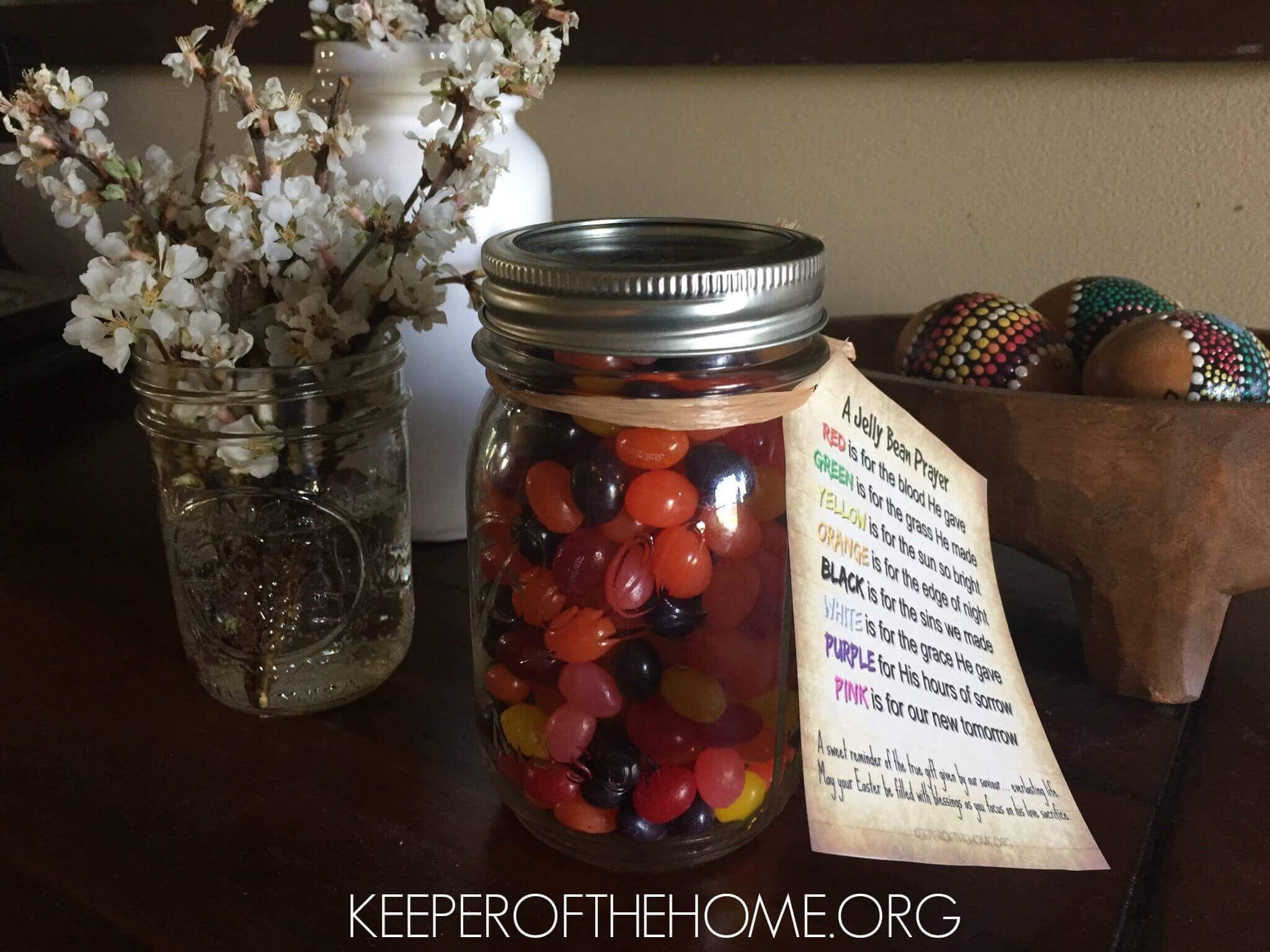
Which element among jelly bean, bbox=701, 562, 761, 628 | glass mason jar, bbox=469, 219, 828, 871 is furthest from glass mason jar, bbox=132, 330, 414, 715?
jelly bean, bbox=701, 562, 761, 628

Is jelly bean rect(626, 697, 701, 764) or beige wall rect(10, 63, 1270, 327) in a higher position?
beige wall rect(10, 63, 1270, 327)

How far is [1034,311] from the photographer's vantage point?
0.61 m

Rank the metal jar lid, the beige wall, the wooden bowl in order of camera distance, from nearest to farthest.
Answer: the metal jar lid, the wooden bowl, the beige wall

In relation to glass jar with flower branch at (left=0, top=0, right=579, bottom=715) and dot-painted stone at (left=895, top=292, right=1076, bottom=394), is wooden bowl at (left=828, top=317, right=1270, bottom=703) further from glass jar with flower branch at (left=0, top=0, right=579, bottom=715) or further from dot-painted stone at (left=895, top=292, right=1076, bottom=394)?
glass jar with flower branch at (left=0, top=0, right=579, bottom=715)

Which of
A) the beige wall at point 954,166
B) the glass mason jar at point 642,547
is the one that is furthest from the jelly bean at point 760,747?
the beige wall at point 954,166

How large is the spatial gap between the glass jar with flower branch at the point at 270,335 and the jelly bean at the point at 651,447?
0.55ft

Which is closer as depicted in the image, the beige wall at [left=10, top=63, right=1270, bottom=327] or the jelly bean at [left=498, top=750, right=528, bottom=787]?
the jelly bean at [left=498, top=750, right=528, bottom=787]

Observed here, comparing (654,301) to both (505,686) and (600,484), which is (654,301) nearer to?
(600,484)

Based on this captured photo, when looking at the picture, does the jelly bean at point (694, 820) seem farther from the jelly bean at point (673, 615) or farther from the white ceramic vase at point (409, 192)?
the white ceramic vase at point (409, 192)

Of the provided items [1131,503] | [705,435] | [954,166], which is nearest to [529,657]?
[705,435]

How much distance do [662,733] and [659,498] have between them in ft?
0.32

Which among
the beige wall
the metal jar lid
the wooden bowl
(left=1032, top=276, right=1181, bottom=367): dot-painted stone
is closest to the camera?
the metal jar lid

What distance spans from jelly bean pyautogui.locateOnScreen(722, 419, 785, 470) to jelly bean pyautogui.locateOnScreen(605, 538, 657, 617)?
6 cm

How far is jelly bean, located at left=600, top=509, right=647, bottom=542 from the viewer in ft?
1.35
